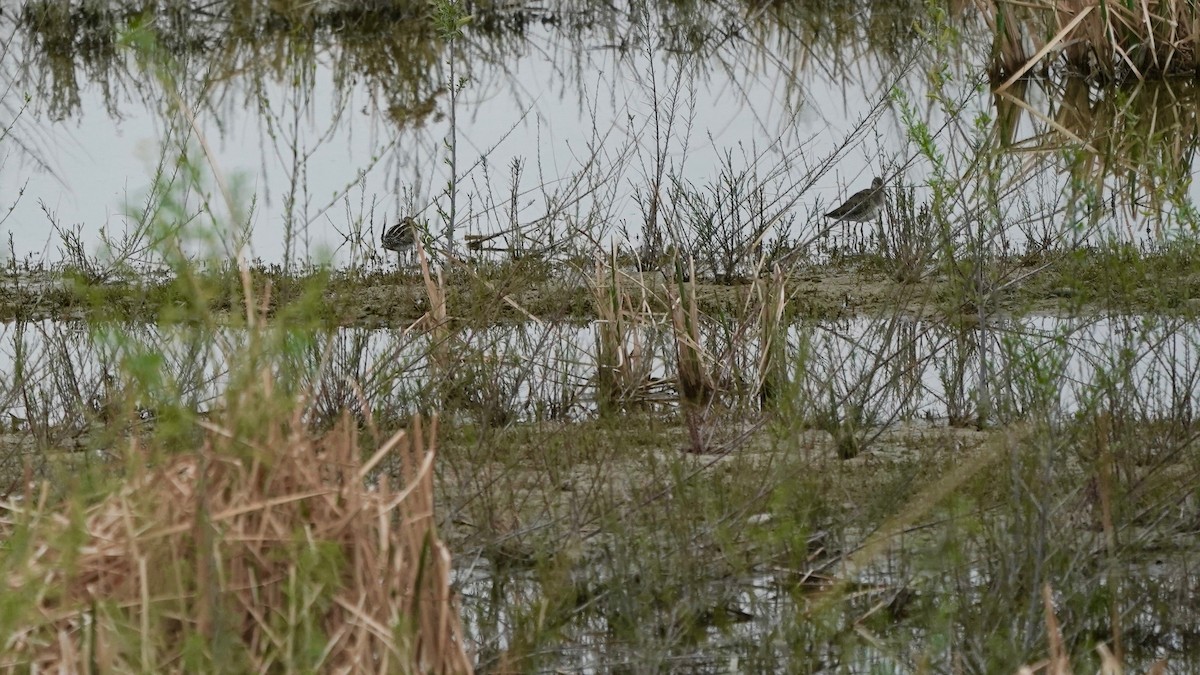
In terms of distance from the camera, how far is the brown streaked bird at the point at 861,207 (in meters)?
8.23

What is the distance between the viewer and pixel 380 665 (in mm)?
2336

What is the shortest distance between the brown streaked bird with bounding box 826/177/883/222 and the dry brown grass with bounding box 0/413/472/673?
606 cm

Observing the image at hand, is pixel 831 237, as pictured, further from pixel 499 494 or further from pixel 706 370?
pixel 499 494

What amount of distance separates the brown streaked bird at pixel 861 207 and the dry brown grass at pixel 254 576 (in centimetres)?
606

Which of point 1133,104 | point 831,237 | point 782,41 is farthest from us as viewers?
point 782,41

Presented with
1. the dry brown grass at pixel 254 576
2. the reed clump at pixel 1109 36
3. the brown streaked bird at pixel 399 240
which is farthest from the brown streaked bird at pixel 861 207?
the dry brown grass at pixel 254 576

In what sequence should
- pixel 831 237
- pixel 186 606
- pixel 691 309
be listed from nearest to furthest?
pixel 186 606 < pixel 691 309 < pixel 831 237

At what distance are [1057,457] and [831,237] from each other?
195 inches

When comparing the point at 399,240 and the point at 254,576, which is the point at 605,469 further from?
the point at 399,240

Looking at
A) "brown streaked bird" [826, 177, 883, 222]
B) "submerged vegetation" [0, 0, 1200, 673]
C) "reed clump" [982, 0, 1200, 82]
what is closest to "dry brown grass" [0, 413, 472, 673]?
"submerged vegetation" [0, 0, 1200, 673]

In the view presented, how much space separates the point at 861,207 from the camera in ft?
27.6

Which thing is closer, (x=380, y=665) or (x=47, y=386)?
(x=380, y=665)

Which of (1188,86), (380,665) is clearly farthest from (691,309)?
(1188,86)

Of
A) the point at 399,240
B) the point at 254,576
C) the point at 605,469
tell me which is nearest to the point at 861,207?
the point at 399,240
